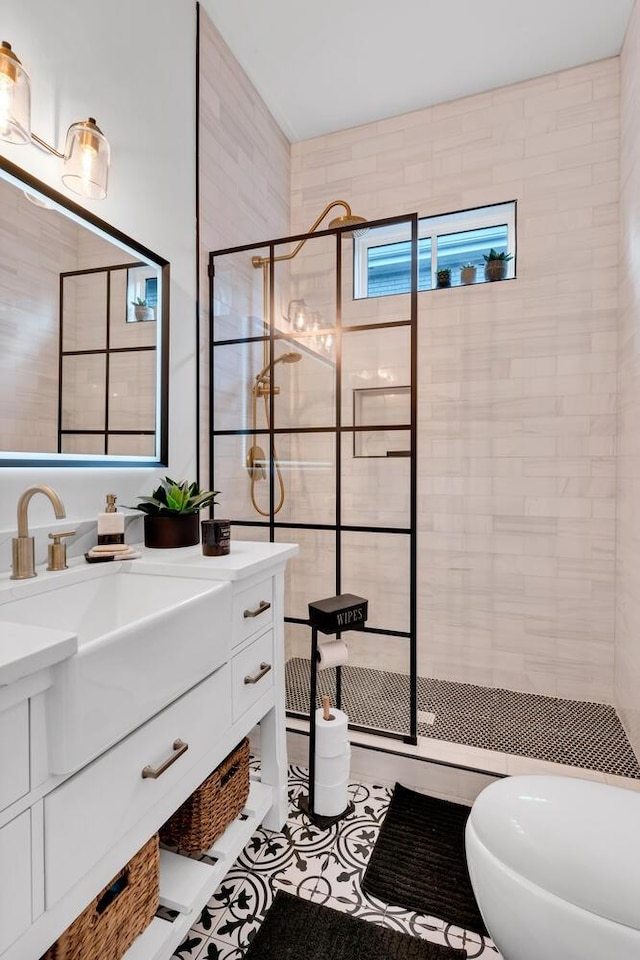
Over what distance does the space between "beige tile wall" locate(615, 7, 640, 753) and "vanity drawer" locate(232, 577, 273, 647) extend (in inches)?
55.1

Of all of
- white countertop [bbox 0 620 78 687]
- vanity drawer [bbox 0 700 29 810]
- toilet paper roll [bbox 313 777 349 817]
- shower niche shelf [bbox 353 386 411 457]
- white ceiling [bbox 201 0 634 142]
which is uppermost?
white ceiling [bbox 201 0 634 142]

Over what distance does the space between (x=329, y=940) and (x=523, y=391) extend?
218 cm

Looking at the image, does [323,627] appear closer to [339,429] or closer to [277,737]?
[277,737]

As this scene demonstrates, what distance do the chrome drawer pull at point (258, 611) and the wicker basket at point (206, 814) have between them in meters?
0.41

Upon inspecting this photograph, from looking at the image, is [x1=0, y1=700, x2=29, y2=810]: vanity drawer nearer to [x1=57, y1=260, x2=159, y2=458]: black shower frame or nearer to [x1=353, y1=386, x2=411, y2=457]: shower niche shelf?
[x1=57, y1=260, x2=159, y2=458]: black shower frame

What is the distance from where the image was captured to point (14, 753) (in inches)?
Answer: 26.3

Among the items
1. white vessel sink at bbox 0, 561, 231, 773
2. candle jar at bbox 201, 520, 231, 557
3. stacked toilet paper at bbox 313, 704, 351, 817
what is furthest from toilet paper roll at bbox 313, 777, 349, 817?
candle jar at bbox 201, 520, 231, 557

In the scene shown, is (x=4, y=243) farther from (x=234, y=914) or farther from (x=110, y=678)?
(x=234, y=914)

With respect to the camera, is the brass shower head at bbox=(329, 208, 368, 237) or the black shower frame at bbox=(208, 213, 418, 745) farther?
the brass shower head at bbox=(329, 208, 368, 237)

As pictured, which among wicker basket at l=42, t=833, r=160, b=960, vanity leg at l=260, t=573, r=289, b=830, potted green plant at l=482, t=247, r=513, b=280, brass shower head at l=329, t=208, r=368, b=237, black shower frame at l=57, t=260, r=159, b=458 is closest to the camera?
wicker basket at l=42, t=833, r=160, b=960

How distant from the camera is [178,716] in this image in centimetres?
102

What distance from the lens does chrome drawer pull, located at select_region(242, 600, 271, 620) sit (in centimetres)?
133

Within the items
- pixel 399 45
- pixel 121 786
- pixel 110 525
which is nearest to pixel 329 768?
pixel 121 786

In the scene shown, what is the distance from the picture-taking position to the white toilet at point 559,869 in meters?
0.84
